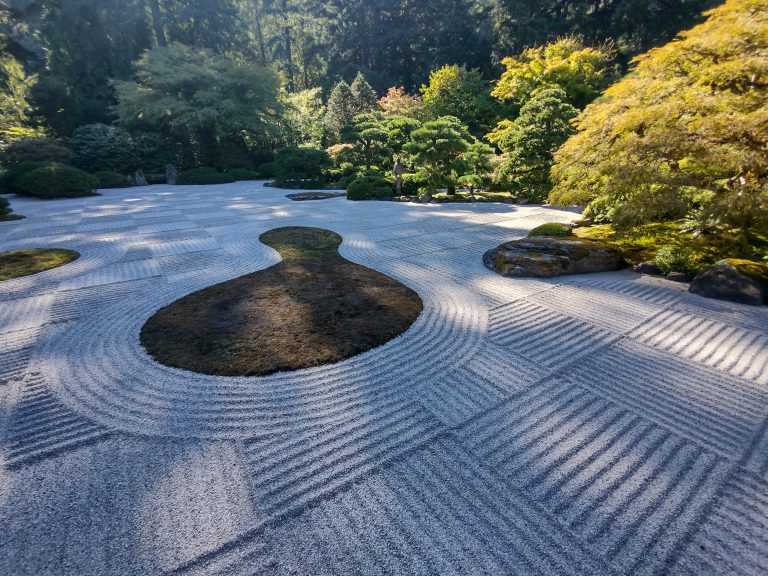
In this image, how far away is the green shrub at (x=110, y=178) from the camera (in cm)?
1914

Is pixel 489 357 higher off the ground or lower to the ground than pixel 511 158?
lower

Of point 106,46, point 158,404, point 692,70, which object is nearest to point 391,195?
point 692,70

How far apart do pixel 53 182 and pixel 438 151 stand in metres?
16.0

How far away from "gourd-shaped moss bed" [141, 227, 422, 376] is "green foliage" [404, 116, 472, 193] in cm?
871

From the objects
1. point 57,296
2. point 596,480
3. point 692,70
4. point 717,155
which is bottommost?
point 596,480

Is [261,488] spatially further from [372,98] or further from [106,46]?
[106,46]

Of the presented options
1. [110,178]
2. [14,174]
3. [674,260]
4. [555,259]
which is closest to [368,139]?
[110,178]

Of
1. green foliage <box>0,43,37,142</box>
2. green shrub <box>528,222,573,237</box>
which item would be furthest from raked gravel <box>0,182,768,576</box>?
green foliage <box>0,43,37,142</box>

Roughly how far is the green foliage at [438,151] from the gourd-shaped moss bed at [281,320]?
8710 mm

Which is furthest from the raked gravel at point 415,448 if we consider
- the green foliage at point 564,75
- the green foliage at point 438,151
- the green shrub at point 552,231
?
the green foliage at point 564,75

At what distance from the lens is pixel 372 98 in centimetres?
2522

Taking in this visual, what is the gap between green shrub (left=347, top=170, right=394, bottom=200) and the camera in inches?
559

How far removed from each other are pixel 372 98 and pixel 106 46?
19418 mm

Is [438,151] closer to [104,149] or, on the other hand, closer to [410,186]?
[410,186]
